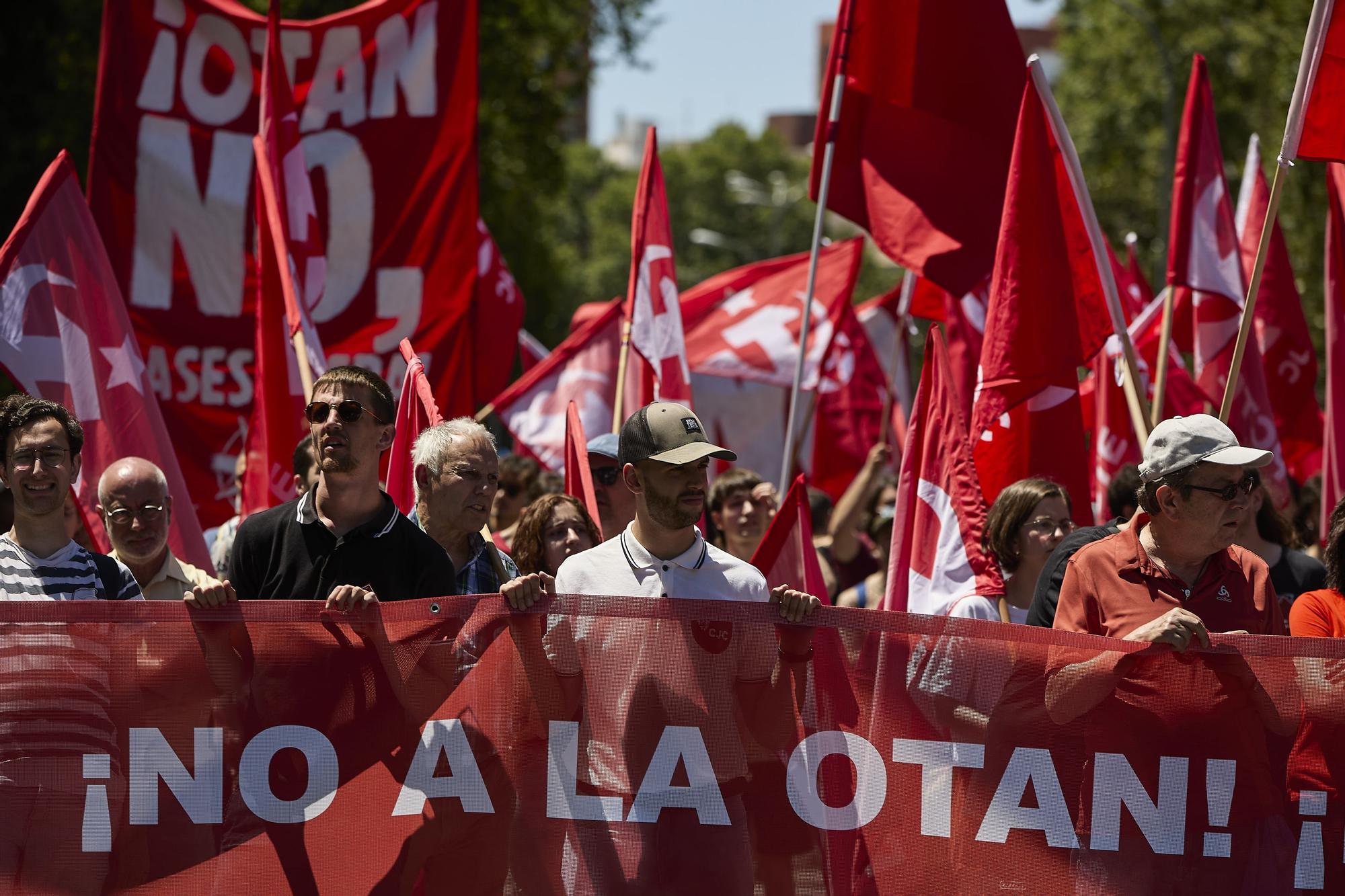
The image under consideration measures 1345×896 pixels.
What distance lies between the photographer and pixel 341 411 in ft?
13.9

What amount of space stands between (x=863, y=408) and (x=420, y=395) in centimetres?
617

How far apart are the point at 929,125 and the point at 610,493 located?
219 cm

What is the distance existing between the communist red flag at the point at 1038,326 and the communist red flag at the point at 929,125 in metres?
0.78

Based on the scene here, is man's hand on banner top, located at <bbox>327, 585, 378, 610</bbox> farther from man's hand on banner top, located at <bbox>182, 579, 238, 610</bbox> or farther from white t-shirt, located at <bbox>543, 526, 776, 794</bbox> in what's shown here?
white t-shirt, located at <bbox>543, 526, 776, 794</bbox>

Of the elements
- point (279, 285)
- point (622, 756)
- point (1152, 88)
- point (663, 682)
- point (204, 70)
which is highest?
point (1152, 88)

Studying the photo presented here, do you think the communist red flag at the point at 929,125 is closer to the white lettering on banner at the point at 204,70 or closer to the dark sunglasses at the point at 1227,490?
the white lettering on banner at the point at 204,70

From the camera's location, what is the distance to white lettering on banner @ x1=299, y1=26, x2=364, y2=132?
7.80m

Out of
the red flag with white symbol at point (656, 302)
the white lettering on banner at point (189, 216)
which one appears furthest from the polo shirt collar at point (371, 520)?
the white lettering on banner at point (189, 216)

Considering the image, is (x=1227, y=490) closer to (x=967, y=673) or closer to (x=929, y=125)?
(x=967, y=673)

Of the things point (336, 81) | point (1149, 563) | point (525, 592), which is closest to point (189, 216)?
point (336, 81)

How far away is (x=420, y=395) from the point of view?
5.27m

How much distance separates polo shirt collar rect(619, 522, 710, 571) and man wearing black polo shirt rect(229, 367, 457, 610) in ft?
1.62

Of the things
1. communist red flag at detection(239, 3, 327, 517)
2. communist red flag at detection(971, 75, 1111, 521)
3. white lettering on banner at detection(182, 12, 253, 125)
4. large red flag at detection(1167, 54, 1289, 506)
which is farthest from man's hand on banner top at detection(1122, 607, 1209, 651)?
white lettering on banner at detection(182, 12, 253, 125)

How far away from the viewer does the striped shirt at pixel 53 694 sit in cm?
388
